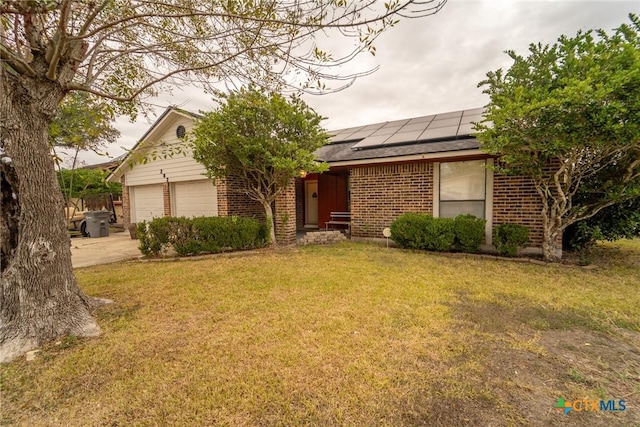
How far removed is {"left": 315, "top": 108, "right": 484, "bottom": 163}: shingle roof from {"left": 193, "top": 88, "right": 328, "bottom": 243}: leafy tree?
4.73 ft

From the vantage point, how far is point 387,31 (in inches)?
114

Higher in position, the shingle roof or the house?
the shingle roof

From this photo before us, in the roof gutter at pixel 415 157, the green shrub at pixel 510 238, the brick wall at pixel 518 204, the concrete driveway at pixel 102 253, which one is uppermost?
the roof gutter at pixel 415 157

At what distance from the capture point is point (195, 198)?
33.1 ft

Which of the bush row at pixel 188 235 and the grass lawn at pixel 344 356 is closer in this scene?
the grass lawn at pixel 344 356

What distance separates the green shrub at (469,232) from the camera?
20.8 feet

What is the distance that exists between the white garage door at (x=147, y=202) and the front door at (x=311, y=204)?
622 cm

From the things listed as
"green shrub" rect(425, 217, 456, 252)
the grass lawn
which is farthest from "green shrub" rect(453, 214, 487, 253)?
the grass lawn

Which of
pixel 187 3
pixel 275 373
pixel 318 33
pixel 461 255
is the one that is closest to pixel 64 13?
pixel 187 3

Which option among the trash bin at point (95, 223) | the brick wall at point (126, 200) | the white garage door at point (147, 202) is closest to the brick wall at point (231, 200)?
the white garage door at point (147, 202)

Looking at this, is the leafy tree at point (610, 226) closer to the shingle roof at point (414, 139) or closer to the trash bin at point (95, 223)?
the shingle roof at point (414, 139)

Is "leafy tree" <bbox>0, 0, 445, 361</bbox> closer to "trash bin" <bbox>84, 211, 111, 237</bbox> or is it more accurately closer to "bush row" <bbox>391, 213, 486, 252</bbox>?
"bush row" <bbox>391, 213, 486, 252</bbox>

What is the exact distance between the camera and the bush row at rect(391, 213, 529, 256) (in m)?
6.09

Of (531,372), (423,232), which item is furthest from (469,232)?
(531,372)
